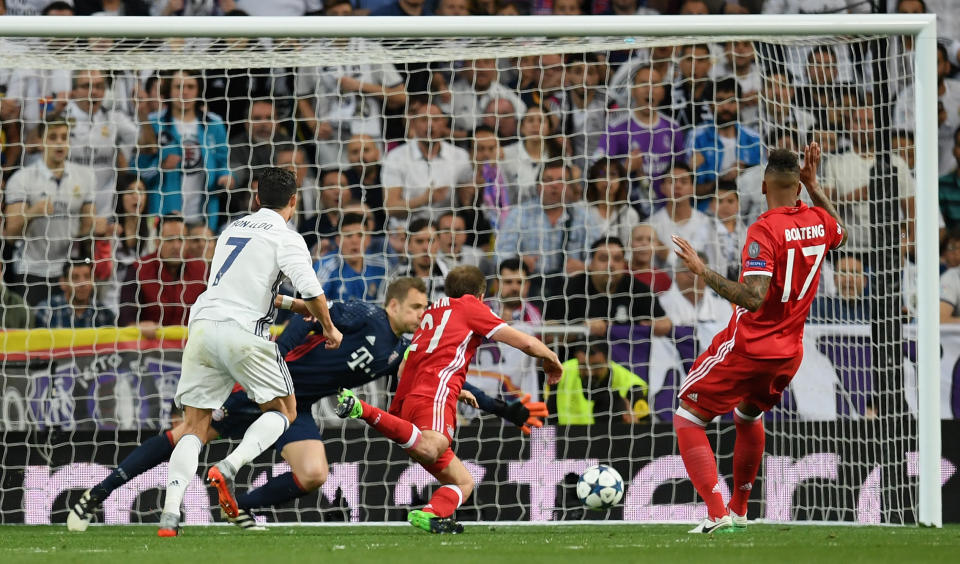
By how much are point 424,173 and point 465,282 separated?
11.5 ft

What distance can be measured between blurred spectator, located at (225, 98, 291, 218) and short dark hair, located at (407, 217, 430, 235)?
46.6 inches

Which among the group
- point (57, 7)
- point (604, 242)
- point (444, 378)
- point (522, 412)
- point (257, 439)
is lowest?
point (257, 439)

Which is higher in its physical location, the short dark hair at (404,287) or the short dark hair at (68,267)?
the short dark hair at (68,267)

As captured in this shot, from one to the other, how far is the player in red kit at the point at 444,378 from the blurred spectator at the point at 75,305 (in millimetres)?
3603

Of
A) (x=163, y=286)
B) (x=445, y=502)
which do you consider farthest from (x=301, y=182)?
(x=445, y=502)

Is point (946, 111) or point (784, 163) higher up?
point (946, 111)

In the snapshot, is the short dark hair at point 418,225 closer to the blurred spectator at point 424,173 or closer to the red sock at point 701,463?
the blurred spectator at point 424,173

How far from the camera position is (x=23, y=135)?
9602 millimetres

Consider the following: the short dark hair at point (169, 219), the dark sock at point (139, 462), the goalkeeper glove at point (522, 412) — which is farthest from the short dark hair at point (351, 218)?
the goalkeeper glove at point (522, 412)

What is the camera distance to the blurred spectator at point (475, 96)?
32.4 feet

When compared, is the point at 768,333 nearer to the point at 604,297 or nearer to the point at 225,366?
the point at 225,366

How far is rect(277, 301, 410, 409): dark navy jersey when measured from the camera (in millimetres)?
6730

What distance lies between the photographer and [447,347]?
6.10 meters

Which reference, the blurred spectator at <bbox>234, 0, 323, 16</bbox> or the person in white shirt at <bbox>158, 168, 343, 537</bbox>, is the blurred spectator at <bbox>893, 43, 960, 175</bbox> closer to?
the blurred spectator at <bbox>234, 0, 323, 16</bbox>
